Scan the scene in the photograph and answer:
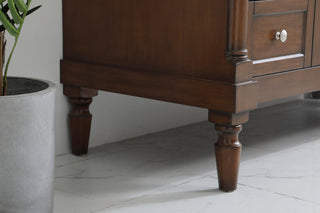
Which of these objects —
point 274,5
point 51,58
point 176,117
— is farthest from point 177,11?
point 176,117

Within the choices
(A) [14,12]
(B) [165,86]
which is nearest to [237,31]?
(B) [165,86]

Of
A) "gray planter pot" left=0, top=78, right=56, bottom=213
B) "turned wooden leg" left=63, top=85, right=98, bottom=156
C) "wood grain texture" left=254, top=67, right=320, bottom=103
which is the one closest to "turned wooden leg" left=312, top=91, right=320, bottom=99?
"wood grain texture" left=254, top=67, right=320, bottom=103

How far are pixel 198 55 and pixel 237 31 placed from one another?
0.38ft

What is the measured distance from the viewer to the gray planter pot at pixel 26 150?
1030 millimetres

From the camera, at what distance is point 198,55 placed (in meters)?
1.33

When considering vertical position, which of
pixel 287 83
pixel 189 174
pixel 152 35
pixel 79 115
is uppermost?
pixel 152 35

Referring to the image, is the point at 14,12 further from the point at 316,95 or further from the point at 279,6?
the point at 316,95

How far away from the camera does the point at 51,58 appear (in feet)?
5.16

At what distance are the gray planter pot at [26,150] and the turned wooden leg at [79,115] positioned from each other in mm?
468

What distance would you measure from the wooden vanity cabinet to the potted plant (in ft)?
1.19

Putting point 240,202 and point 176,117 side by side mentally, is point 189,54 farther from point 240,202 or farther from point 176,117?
point 176,117

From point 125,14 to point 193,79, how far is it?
0.26m

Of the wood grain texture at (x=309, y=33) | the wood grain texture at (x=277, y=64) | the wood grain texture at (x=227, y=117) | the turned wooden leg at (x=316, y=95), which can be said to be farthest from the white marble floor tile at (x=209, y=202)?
the turned wooden leg at (x=316, y=95)

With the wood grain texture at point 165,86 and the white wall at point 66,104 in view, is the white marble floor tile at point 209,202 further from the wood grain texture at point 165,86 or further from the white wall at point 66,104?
the white wall at point 66,104
